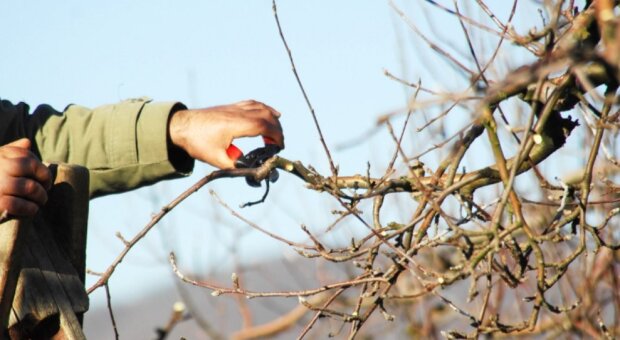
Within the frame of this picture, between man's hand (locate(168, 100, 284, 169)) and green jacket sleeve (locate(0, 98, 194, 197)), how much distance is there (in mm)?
124

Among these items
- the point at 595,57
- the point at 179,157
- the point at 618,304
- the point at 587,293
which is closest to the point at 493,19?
the point at 179,157

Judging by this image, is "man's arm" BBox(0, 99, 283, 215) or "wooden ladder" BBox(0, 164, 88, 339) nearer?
"wooden ladder" BBox(0, 164, 88, 339)

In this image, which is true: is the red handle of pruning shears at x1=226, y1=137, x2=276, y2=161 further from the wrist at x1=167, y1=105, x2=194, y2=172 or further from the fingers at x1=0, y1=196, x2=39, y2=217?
the fingers at x1=0, y1=196, x2=39, y2=217

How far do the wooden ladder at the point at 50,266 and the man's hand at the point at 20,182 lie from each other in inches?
2.1

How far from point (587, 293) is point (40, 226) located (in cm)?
364

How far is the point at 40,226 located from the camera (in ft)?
7.31

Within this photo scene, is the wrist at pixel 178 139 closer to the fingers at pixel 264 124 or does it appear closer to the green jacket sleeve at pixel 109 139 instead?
the green jacket sleeve at pixel 109 139

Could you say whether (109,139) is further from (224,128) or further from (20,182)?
(20,182)

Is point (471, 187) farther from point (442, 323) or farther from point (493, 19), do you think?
point (442, 323)

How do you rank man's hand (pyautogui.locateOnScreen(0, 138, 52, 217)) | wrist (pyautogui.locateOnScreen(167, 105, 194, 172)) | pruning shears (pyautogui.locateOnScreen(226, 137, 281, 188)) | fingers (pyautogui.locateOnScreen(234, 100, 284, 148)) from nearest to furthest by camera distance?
man's hand (pyautogui.locateOnScreen(0, 138, 52, 217))
pruning shears (pyautogui.locateOnScreen(226, 137, 281, 188))
fingers (pyautogui.locateOnScreen(234, 100, 284, 148))
wrist (pyautogui.locateOnScreen(167, 105, 194, 172))

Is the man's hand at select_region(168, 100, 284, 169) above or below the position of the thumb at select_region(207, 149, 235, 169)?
above

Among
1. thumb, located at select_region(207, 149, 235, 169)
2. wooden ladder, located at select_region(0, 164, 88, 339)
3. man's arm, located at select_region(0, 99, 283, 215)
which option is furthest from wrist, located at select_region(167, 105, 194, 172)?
wooden ladder, located at select_region(0, 164, 88, 339)

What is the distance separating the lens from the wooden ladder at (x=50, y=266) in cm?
200

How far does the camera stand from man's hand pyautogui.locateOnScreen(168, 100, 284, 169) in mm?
2594
